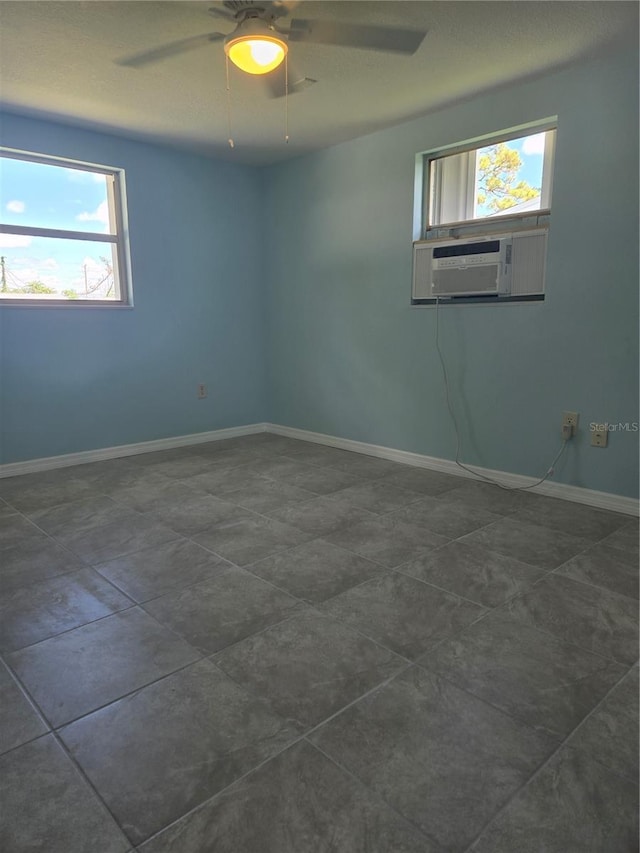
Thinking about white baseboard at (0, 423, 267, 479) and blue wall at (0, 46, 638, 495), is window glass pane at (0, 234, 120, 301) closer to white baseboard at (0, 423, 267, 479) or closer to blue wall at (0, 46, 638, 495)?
blue wall at (0, 46, 638, 495)

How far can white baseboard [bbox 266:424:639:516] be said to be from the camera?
2.96 metres

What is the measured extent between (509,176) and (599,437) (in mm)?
1621

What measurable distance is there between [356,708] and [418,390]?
2629mm

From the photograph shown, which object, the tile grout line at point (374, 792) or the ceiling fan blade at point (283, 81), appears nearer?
the tile grout line at point (374, 792)

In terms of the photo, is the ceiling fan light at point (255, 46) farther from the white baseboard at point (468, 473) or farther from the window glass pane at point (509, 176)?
the white baseboard at point (468, 473)

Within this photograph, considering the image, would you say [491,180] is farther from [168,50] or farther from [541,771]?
[541,771]

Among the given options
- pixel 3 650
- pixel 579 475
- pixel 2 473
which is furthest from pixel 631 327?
pixel 2 473

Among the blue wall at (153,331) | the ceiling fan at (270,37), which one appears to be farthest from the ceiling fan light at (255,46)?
the blue wall at (153,331)

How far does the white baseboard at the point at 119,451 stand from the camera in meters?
3.74

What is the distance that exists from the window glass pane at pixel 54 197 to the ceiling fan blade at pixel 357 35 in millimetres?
2058

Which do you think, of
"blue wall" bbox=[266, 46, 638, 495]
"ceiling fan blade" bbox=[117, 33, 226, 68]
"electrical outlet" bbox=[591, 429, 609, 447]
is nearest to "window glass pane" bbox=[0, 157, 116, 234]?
"ceiling fan blade" bbox=[117, 33, 226, 68]

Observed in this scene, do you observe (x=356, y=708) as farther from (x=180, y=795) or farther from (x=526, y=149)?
(x=526, y=149)

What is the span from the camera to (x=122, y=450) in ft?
13.8

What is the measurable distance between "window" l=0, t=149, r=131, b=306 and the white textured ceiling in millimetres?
364
